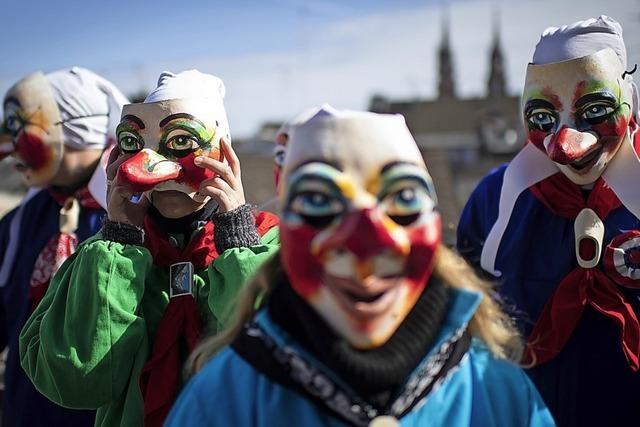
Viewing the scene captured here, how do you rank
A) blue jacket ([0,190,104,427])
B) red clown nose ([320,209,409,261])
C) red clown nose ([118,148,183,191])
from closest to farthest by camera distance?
red clown nose ([320,209,409,261])
red clown nose ([118,148,183,191])
blue jacket ([0,190,104,427])

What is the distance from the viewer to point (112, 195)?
229cm

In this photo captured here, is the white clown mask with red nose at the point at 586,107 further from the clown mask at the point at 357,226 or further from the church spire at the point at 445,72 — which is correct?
the church spire at the point at 445,72

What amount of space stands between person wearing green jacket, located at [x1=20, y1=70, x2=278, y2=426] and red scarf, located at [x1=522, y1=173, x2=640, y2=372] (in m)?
1.04

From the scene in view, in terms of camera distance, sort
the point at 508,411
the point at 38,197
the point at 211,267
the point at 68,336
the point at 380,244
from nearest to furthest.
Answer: the point at 380,244, the point at 508,411, the point at 68,336, the point at 211,267, the point at 38,197

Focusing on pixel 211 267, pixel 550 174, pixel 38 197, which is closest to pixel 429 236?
pixel 211 267

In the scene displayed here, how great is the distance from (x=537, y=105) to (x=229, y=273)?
132 centimetres

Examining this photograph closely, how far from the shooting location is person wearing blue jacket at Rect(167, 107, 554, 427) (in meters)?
1.50

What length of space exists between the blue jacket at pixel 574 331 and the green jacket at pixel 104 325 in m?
0.99

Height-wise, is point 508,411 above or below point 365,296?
below

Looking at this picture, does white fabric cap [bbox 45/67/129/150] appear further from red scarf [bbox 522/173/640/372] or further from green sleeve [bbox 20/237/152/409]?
red scarf [bbox 522/173/640/372]

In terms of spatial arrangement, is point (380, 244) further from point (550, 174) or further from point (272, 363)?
point (550, 174)

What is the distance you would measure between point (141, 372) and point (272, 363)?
772mm

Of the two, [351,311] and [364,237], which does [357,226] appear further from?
[351,311]

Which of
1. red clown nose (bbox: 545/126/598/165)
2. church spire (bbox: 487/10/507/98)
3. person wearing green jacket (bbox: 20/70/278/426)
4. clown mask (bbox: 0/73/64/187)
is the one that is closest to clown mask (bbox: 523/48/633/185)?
red clown nose (bbox: 545/126/598/165)
